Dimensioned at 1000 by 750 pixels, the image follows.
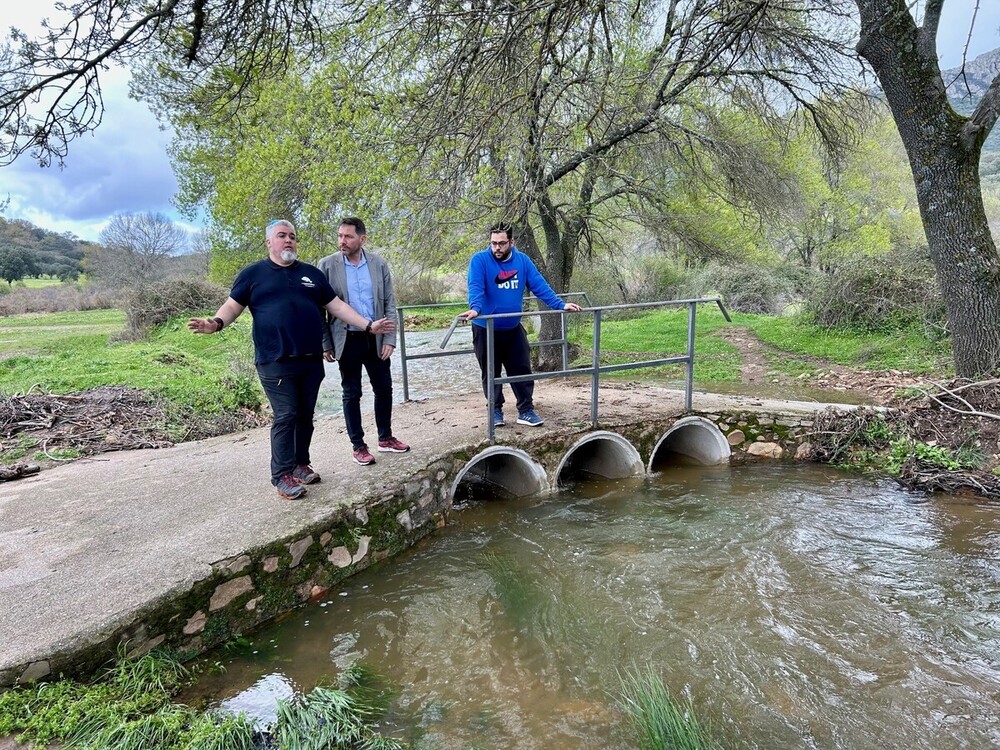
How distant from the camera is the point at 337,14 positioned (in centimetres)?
561

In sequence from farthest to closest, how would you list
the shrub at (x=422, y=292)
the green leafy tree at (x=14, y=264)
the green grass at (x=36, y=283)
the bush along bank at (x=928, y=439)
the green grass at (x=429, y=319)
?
the green leafy tree at (x=14, y=264)
the green grass at (x=36, y=283)
the shrub at (x=422, y=292)
the green grass at (x=429, y=319)
the bush along bank at (x=928, y=439)

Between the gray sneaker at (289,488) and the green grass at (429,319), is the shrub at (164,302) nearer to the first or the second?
the green grass at (429,319)

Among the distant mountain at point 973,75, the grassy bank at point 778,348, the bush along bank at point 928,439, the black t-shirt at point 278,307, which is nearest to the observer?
the black t-shirt at point 278,307

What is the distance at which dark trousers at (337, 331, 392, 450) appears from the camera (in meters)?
4.46

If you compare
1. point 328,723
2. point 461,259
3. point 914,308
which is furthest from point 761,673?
point 914,308

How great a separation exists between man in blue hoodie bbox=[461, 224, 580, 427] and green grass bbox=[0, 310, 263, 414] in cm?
419

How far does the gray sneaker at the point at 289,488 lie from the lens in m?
4.05

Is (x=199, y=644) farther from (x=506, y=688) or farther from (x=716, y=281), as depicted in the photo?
(x=716, y=281)

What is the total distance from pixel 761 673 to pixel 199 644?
2.92 m

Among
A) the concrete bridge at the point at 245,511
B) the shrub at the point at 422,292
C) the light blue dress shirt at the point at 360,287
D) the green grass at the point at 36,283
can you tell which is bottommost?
the concrete bridge at the point at 245,511

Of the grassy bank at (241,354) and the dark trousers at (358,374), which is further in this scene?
the grassy bank at (241,354)

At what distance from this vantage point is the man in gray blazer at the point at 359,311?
4.41 m

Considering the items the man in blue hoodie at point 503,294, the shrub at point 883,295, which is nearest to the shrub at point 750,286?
the shrub at point 883,295

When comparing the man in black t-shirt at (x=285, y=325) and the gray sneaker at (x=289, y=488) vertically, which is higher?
the man in black t-shirt at (x=285, y=325)
